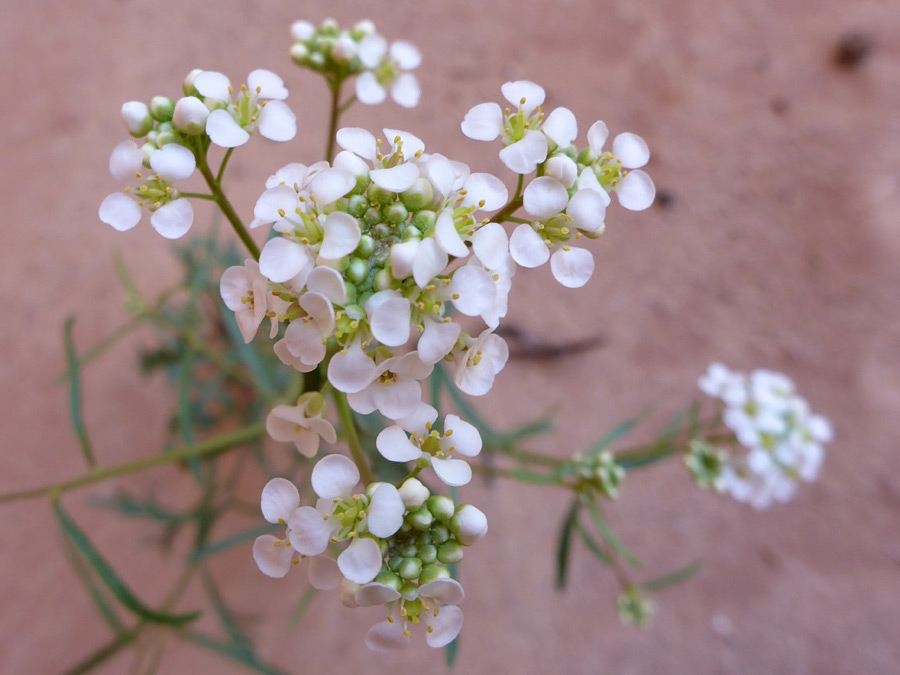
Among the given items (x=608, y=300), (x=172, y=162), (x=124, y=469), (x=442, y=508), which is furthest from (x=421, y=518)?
(x=608, y=300)

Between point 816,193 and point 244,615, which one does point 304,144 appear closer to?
point 244,615

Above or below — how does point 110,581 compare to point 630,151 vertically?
below

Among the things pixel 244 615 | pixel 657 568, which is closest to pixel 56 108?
pixel 244 615

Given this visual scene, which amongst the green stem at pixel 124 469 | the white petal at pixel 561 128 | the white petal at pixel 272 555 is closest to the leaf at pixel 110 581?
the green stem at pixel 124 469

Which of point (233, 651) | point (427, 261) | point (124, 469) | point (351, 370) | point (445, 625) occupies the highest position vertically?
point (427, 261)

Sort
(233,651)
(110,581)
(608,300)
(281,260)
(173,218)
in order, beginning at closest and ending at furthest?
(281,260) → (173,218) → (110,581) → (233,651) → (608,300)

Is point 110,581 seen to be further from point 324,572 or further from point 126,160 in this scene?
point 126,160

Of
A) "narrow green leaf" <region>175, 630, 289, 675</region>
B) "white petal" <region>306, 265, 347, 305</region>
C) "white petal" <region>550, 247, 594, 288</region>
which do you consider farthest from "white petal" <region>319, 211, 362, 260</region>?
"narrow green leaf" <region>175, 630, 289, 675</region>
